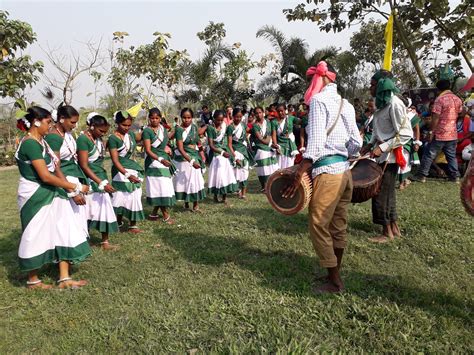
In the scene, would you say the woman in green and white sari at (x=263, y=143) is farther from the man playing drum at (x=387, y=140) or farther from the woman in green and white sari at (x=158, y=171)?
the man playing drum at (x=387, y=140)

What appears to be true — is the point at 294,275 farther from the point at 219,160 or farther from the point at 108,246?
the point at 219,160

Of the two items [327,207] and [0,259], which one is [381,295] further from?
[0,259]

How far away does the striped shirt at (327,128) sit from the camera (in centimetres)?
341

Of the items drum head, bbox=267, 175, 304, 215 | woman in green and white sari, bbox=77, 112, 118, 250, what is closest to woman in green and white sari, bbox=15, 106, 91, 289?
woman in green and white sari, bbox=77, 112, 118, 250

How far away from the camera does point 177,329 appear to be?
10.7ft

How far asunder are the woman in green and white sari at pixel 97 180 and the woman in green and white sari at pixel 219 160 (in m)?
2.76

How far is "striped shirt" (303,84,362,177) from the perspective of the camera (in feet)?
11.2

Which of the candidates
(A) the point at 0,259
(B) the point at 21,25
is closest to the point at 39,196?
(A) the point at 0,259

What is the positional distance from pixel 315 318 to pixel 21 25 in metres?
8.26

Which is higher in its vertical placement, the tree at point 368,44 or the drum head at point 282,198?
the tree at point 368,44

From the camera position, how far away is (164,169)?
6566 millimetres

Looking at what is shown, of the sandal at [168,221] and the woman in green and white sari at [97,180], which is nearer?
the woman in green and white sari at [97,180]

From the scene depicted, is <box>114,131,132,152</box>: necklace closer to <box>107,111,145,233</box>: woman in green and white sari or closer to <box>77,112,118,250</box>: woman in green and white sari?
<box>107,111,145,233</box>: woman in green and white sari

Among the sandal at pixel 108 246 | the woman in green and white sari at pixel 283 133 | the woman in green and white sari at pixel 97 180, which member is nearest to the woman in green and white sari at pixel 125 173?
the woman in green and white sari at pixel 97 180
